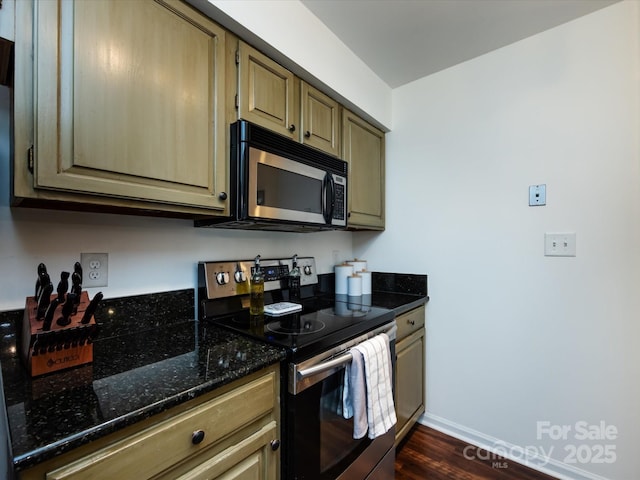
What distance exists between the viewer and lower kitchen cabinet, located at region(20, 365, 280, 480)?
23.3 inches

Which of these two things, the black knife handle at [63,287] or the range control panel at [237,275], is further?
the range control panel at [237,275]

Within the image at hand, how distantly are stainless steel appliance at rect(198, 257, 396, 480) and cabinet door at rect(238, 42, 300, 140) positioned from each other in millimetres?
690

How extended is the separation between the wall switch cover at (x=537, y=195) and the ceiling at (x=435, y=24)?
86 cm

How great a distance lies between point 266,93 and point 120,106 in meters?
0.61

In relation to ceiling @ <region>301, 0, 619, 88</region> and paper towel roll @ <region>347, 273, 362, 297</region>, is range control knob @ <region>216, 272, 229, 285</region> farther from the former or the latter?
ceiling @ <region>301, 0, 619, 88</region>

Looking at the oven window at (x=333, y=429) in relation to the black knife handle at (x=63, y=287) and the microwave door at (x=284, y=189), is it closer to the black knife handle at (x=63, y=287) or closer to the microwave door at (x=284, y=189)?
the microwave door at (x=284, y=189)

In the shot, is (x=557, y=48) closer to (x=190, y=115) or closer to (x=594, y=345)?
(x=594, y=345)

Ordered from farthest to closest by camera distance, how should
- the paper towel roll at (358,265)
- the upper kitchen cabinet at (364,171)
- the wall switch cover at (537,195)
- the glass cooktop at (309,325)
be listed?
the paper towel roll at (358,265) → the upper kitchen cabinet at (364,171) → the wall switch cover at (537,195) → the glass cooktop at (309,325)

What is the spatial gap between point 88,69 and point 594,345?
236cm

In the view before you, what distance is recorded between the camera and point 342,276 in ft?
6.84

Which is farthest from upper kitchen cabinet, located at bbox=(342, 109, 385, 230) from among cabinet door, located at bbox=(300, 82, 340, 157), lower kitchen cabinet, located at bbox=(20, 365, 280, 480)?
lower kitchen cabinet, located at bbox=(20, 365, 280, 480)

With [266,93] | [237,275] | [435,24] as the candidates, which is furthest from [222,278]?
[435,24]

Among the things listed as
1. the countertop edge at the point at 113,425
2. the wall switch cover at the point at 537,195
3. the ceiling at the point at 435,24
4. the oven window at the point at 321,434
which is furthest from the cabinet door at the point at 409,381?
the ceiling at the point at 435,24

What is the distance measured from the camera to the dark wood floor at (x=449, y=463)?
158 cm
